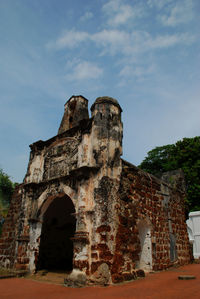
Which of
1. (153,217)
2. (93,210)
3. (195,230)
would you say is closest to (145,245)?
(153,217)

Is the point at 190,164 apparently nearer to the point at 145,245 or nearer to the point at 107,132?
the point at 145,245

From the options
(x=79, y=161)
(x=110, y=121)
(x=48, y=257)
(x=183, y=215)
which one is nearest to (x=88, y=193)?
(x=79, y=161)

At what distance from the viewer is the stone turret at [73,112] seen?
30.8 ft

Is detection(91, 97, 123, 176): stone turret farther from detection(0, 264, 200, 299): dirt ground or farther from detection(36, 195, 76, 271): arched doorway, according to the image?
detection(36, 195, 76, 271): arched doorway

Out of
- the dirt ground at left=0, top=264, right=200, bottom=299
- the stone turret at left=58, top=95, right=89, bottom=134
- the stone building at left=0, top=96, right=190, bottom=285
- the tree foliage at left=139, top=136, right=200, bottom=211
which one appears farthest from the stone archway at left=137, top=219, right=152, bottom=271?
the tree foliage at left=139, top=136, right=200, bottom=211

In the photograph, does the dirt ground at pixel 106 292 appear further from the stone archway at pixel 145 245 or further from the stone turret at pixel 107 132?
the stone turret at pixel 107 132

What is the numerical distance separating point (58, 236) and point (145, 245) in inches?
166

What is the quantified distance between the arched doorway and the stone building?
0.04 meters

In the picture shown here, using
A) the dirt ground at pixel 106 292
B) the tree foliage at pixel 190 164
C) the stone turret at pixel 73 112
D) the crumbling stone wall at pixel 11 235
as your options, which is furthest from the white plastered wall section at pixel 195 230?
the dirt ground at pixel 106 292

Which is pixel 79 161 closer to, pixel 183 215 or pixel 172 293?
pixel 172 293

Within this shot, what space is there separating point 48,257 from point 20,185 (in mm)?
3287

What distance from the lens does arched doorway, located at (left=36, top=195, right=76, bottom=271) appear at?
9.62 metres

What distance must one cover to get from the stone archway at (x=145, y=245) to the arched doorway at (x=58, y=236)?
3.08 m

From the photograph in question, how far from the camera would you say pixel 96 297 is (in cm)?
432
